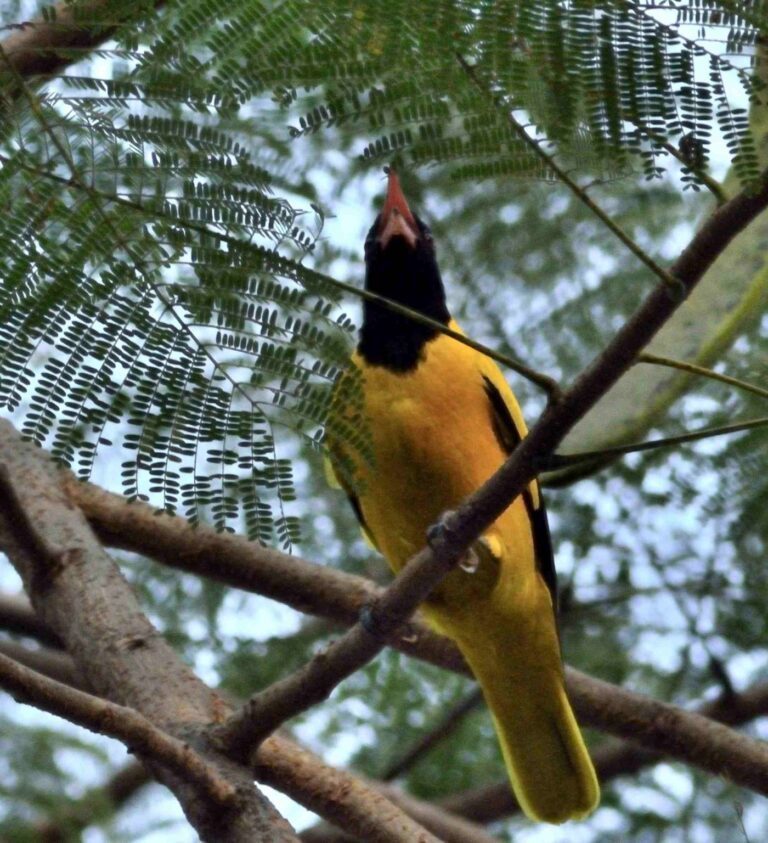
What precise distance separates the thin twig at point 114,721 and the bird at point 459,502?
96 centimetres

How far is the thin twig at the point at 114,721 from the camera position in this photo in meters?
2.47

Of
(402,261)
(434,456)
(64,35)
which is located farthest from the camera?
(402,261)

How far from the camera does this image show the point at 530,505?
4188 millimetres

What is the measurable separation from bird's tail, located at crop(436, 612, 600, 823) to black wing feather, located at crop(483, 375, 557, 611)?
0.17 meters

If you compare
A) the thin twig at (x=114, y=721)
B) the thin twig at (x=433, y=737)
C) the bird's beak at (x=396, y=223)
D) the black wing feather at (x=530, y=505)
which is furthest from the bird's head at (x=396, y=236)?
the thin twig at (x=114, y=721)

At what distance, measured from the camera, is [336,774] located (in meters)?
3.42

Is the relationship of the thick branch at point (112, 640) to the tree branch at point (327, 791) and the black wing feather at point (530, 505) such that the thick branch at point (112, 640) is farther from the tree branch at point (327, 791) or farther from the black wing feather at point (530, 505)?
the black wing feather at point (530, 505)

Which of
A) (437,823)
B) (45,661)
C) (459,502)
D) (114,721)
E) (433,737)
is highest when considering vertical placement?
(459,502)

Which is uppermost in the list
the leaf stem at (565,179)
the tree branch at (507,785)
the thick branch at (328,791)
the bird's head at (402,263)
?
the bird's head at (402,263)

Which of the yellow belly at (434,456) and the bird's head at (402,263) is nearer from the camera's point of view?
the yellow belly at (434,456)

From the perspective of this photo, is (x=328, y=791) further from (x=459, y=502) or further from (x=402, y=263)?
(x=402, y=263)

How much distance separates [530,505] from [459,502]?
0.37m

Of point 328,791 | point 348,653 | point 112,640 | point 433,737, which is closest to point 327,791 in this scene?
point 328,791

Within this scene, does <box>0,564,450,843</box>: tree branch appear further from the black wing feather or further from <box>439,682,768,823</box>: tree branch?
<box>439,682,768,823</box>: tree branch
